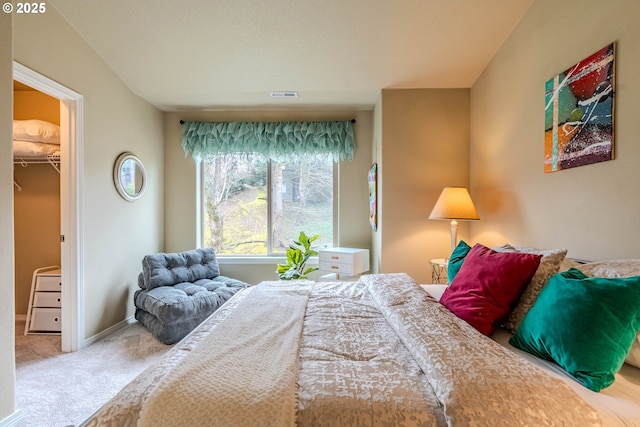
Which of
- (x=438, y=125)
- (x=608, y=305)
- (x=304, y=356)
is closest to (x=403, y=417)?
(x=304, y=356)

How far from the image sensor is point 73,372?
6.70 ft

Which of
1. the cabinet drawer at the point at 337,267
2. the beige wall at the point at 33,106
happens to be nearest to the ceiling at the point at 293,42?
the beige wall at the point at 33,106

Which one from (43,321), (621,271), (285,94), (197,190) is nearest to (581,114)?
(621,271)

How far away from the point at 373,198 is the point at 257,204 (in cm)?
148

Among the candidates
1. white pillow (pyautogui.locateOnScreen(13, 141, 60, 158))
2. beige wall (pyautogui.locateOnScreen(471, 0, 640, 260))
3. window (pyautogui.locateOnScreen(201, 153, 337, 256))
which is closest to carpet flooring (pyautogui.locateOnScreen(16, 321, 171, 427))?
window (pyautogui.locateOnScreen(201, 153, 337, 256))

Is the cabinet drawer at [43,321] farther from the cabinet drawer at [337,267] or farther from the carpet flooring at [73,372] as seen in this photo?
the cabinet drawer at [337,267]

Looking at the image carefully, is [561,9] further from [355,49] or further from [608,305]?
[608,305]

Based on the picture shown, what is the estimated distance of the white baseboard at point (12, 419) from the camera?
1500 millimetres

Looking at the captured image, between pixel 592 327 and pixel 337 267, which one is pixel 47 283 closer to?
pixel 337 267

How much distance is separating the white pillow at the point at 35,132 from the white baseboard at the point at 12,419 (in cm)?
205

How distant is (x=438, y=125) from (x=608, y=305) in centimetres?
230

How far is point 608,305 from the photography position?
91 cm

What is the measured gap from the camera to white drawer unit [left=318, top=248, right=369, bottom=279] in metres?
3.05

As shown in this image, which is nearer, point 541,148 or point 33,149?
point 541,148
